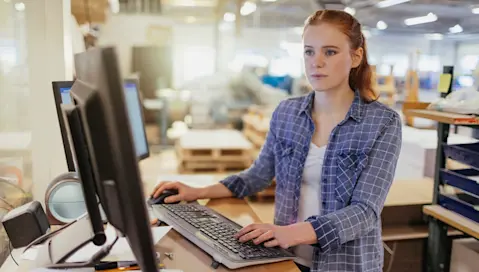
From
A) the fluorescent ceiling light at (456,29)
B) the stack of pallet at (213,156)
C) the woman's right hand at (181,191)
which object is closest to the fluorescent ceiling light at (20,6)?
the woman's right hand at (181,191)

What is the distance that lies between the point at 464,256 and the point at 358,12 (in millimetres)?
3560

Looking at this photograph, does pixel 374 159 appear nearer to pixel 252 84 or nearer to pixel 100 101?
pixel 100 101

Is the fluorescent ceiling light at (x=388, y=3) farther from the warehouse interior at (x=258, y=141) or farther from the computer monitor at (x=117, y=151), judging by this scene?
the computer monitor at (x=117, y=151)

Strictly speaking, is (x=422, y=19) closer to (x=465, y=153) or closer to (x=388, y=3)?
(x=388, y=3)

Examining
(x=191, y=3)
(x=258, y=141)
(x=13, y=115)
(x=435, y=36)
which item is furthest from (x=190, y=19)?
(x=13, y=115)

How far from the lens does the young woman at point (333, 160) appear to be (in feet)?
4.79

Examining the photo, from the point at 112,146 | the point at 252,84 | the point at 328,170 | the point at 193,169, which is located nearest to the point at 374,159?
the point at 328,170

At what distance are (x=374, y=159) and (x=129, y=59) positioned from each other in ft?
33.8

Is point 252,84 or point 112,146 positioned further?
point 252,84

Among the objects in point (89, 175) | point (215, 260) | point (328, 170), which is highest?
point (89, 175)

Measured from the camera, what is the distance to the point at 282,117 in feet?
6.20

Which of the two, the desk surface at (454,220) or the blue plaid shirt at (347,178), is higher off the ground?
the blue plaid shirt at (347,178)

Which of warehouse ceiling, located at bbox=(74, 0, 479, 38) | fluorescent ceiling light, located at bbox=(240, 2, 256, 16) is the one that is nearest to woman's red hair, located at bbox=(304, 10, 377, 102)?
warehouse ceiling, located at bbox=(74, 0, 479, 38)

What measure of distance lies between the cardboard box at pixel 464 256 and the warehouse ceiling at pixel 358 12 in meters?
1.26
